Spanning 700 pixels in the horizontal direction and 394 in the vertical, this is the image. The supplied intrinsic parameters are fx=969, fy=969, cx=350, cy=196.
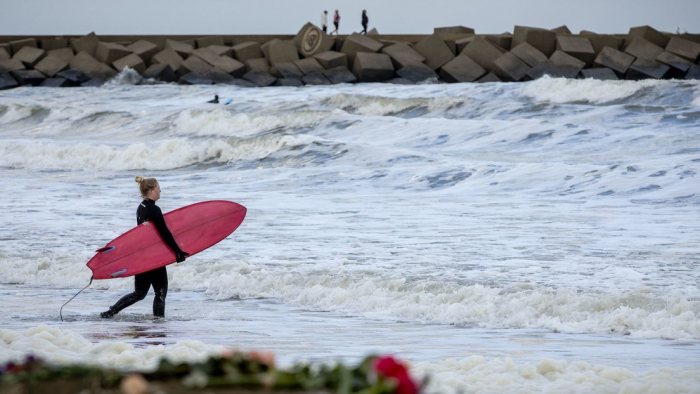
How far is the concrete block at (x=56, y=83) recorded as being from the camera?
35312 millimetres

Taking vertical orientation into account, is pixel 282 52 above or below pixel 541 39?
above

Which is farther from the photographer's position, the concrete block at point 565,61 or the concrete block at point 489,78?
A: the concrete block at point 489,78

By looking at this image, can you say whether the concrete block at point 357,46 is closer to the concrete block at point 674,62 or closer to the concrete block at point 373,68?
the concrete block at point 373,68

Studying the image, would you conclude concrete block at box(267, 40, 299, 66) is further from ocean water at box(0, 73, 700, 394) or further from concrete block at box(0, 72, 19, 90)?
ocean water at box(0, 73, 700, 394)

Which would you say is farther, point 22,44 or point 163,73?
point 22,44

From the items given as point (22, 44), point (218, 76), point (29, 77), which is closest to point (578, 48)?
point (218, 76)

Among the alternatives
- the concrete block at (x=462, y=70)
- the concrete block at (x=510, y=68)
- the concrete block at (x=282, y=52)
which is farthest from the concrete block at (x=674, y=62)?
the concrete block at (x=282, y=52)

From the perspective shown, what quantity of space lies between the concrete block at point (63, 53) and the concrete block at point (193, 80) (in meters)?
5.36

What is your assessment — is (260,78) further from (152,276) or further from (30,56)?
(152,276)

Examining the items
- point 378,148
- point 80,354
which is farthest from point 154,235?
point 378,148

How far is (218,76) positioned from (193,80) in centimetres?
90

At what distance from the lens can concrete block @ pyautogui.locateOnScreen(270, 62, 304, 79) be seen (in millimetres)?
34188

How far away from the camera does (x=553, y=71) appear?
102 feet

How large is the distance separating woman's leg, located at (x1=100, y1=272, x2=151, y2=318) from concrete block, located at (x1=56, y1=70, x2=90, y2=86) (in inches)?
1194
